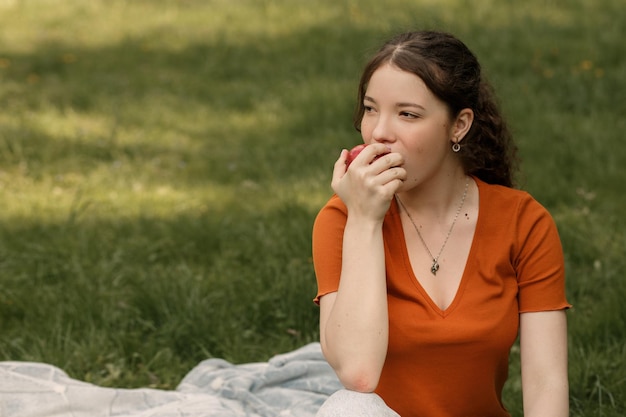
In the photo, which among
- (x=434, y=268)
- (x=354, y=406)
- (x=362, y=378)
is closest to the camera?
(x=354, y=406)

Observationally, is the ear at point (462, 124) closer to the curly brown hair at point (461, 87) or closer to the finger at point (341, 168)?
the curly brown hair at point (461, 87)

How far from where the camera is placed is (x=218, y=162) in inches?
249

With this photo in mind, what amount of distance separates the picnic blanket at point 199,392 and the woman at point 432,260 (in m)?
0.84

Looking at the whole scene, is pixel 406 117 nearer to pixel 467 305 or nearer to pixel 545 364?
pixel 467 305

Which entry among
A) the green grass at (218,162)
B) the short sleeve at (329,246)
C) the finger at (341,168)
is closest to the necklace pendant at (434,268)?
the short sleeve at (329,246)

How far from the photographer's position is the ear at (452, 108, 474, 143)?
2.83 m

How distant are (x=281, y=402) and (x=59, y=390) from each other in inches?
30.7

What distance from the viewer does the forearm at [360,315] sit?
8.50 ft

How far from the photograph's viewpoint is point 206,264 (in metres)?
4.88

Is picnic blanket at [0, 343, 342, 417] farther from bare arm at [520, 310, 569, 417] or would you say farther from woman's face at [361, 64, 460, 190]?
woman's face at [361, 64, 460, 190]

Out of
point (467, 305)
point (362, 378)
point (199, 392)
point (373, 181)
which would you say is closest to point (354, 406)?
point (362, 378)

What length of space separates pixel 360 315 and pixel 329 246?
266 millimetres

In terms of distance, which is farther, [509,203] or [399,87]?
[509,203]

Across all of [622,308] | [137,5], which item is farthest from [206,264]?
[137,5]
